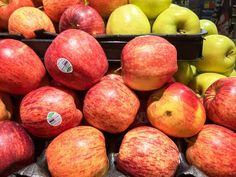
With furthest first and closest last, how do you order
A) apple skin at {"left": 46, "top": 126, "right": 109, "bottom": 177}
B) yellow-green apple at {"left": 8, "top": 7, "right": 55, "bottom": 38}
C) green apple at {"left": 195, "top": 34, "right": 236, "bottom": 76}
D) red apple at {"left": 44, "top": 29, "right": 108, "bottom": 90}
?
green apple at {"left": 195, "top": 34, "right": 236, "bottom": 76}
yellow-green apple at {"left": 8, "top": 7, "right": 55, "bottom": 38}
red apple at {"left": 44, "top": 29, "right": 108, "bottom": 90}
apple skin at {"left": 46, "top": 126, "right": 109, "bottom": 177}

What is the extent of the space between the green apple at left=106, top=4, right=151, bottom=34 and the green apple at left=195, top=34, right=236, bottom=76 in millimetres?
330

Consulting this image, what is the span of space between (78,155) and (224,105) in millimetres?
533

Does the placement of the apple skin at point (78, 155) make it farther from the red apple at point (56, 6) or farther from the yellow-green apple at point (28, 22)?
the red apple at point (56, 6)

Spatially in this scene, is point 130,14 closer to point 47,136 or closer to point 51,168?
point 47,136

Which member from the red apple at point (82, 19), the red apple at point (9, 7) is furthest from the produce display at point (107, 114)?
the red apple at point (9, 7)

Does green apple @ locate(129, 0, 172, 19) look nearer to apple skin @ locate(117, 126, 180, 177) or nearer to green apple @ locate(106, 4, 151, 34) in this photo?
green apple @ locate(106, 4, 151, 34)

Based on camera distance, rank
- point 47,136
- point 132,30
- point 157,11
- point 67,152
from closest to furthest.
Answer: point 67,152 < point 47,136 < point 132,30 < point 157,11

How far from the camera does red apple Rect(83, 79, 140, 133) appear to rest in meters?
1.13

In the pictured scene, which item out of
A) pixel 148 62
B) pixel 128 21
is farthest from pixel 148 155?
pixel 128 21

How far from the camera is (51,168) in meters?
1.07

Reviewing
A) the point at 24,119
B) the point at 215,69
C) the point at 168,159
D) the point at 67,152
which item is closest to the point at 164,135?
the point at 168,159

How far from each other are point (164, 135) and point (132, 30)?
0.49 metres

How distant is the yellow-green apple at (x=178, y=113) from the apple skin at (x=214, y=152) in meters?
0.04

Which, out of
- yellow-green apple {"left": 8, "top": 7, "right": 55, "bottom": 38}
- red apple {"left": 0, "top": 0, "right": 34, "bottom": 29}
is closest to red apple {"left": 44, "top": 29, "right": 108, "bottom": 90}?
yellow-green apple {"left": 8, "top": 7, "right": 55, "bottom": 38}
